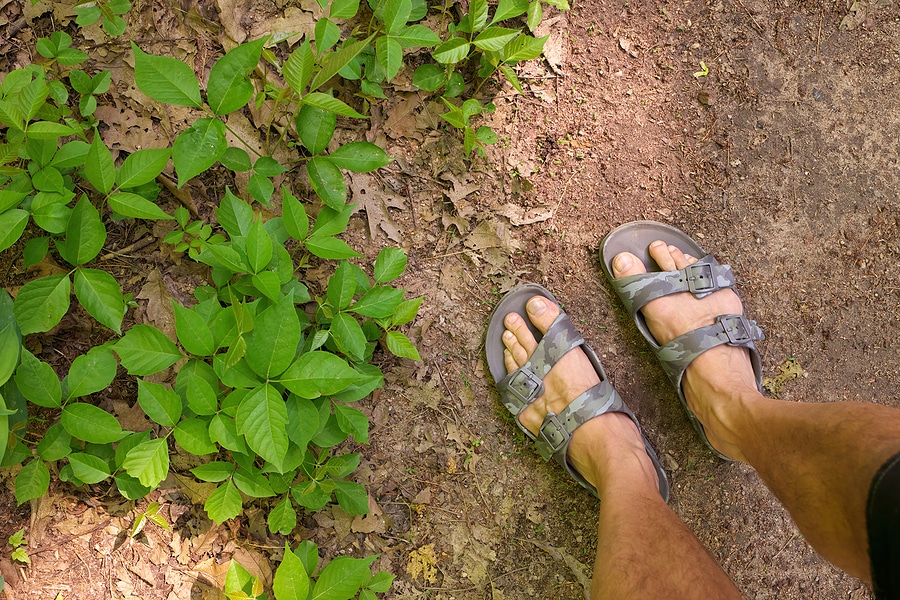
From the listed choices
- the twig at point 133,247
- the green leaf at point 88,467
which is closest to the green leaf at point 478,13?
the twig at point 133,247

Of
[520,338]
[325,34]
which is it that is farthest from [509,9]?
[520,338]

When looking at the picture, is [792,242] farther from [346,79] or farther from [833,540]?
[346,79]

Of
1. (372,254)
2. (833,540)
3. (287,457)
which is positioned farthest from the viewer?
(372,254)

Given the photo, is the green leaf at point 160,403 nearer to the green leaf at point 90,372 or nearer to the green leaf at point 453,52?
the green leaf at point 90,372

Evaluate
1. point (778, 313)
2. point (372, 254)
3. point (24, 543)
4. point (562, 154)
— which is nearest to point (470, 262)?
point (372, 254)

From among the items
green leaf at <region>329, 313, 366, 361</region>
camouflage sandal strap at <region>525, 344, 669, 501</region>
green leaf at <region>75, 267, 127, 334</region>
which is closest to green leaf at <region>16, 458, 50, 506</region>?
green leaf at <region>75, 267, 127, 334</region>

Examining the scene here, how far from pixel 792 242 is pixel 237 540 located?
258 cm

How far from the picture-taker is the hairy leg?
5.05 feet

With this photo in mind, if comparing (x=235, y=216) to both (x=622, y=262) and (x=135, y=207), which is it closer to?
(x=135, y=207)

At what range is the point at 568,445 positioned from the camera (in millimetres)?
2182

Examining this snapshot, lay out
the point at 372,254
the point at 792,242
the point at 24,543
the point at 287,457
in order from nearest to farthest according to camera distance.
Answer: the point at 287,457 < the point at 24,543 < the point at 372,254 < the point at 792,242

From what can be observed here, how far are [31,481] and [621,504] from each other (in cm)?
198

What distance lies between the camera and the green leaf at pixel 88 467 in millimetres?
1776

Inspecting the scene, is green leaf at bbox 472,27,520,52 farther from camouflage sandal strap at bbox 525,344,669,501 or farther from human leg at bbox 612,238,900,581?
camouflage sandal strap at bbox 525,344,669,501
